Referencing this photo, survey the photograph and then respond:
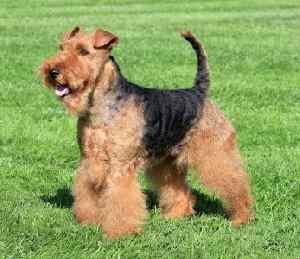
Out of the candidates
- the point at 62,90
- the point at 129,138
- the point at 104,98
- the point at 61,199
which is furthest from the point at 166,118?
the point at 61,199

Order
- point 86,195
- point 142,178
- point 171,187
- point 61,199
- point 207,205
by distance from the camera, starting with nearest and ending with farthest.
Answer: point 86,195 → point 171,187 → point 61,199 → point 207,205 → point 142,178

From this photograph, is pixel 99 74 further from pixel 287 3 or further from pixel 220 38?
pixel 287 3

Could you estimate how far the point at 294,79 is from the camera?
14031 mm

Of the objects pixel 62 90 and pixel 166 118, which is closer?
pixel 62 90

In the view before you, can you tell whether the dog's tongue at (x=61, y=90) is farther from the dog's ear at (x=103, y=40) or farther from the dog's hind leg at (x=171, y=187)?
the dog's hind leg at (x=171, y=187)

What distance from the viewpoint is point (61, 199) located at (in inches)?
273

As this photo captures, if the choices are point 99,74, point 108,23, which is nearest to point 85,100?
point 99,74

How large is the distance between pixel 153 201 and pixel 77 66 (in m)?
2.11

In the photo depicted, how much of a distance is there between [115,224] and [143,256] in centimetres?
46

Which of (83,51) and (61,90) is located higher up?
(83,51)

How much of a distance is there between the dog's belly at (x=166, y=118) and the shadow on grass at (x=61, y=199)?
3.71 ft

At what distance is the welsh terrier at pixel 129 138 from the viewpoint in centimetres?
570

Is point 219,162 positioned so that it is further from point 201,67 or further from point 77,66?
point 77,66

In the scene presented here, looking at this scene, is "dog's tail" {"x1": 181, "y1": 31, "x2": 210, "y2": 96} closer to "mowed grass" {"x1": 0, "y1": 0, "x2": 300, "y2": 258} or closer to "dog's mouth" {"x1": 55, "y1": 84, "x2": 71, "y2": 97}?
"mowed grass" {"x1": 0, "y1": 0, "x2": 300, "y2": 258}
